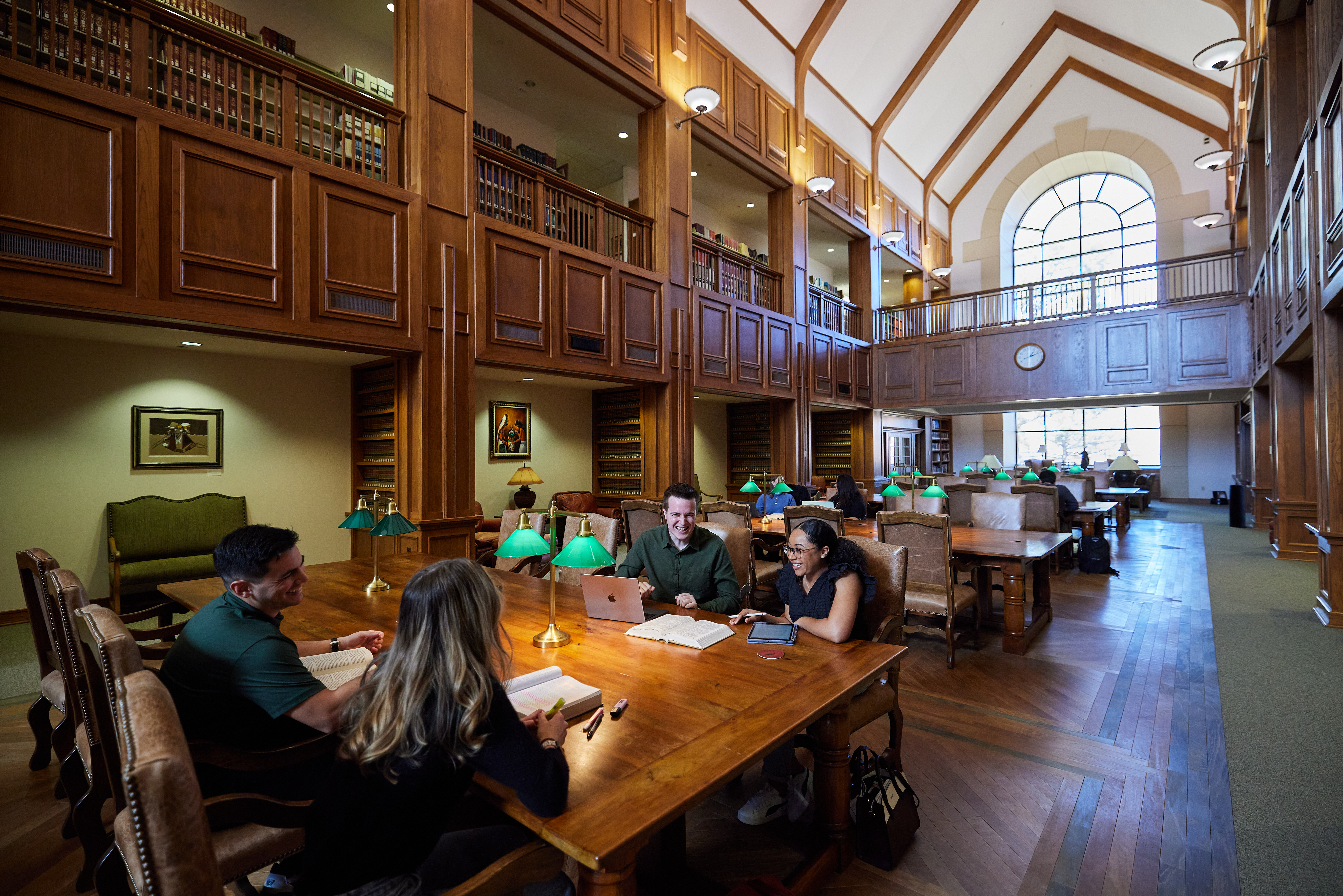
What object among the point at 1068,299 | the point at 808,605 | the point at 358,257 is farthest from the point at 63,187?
the point at 1068,299

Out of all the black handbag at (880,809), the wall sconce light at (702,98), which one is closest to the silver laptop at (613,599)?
the black handbag at (880,809)

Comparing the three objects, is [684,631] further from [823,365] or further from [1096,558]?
[823,365]

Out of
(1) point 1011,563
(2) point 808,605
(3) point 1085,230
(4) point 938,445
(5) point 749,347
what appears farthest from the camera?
(4) point 938,445

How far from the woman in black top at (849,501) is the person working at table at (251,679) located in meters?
5.69

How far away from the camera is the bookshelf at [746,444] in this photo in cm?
1077

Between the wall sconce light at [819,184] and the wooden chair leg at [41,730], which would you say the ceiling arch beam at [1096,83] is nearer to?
the wall sconce light at [819,184]

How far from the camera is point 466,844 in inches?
54.4

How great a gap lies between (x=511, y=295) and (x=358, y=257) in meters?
1.41

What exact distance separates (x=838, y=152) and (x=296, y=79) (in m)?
9.20

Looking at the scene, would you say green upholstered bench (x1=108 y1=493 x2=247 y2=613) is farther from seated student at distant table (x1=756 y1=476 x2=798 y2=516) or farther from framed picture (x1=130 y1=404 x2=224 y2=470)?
seated student at distant table (x1=756 y1=476 x2=798 y2=516)

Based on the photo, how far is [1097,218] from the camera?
15.5 m

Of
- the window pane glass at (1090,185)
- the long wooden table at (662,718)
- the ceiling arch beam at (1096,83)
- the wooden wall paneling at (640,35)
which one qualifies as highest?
the ceiling arch beam at (1096,83)

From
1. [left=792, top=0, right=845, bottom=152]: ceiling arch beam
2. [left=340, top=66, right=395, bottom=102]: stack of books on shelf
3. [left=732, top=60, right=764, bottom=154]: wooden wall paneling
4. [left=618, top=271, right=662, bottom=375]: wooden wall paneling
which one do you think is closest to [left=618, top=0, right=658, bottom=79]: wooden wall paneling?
[left=732, top=60, right=764, bottom=154]: wooden wall paneling

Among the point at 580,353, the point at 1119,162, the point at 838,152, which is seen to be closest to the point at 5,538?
the point at 580,353
